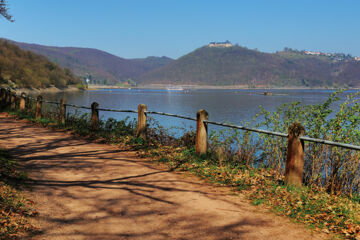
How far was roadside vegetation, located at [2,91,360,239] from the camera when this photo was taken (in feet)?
17.0

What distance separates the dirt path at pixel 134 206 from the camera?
14.4 ft

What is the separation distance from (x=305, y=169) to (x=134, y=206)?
504 cm

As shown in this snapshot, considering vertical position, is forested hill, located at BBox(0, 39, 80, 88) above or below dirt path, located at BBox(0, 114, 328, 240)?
above

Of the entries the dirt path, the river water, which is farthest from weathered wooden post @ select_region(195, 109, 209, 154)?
the river water

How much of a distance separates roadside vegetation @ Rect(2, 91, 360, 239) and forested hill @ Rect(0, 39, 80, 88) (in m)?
67.2

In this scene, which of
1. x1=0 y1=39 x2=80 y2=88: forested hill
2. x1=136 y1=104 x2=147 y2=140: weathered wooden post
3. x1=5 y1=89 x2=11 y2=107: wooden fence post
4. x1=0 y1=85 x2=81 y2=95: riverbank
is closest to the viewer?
x1=136 y1=104 x2=147 y2=140: weathered wooden post

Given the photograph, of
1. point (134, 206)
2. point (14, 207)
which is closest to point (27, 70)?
point (14, 207)

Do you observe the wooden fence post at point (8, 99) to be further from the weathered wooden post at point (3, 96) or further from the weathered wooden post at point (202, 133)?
the weathered wooden post at point (202, 133)

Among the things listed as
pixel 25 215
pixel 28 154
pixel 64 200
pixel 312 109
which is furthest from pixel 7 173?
pixel 312 109

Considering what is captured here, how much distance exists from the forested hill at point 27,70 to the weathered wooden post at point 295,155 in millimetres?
71062

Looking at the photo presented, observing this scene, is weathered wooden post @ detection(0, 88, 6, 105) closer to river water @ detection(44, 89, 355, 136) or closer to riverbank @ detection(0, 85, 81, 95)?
river water @ detection(44, 89, 355, 136)

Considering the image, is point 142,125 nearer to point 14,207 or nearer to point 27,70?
point 14,207

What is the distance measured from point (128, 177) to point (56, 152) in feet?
10.8

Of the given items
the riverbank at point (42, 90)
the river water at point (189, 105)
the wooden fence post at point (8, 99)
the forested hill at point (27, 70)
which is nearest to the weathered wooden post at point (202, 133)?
the river water at point (189, 105)
